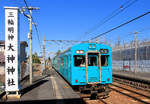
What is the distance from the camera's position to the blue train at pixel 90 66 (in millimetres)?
8625

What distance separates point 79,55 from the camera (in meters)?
8.84

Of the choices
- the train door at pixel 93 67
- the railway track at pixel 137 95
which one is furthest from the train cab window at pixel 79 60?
the railway track at pixel 137 95

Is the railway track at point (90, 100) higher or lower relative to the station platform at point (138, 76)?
lower

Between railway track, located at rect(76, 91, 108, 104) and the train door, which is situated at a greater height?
the train door

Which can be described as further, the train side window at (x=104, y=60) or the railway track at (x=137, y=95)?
the train side window at (x=104, y=60)

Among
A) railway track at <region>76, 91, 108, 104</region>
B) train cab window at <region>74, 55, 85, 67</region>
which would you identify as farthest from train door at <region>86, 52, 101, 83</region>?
railway track at <region>76, 91, 108, 104</region>

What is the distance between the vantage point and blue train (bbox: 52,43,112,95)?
8625 mm

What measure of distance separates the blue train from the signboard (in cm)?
282

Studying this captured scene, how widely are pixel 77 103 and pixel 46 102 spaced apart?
140cm

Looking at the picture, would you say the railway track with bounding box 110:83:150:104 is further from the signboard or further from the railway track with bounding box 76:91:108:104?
the signboard

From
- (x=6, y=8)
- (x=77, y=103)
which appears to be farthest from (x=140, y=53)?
(x=6, y=8)

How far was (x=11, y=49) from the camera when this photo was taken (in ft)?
26.5

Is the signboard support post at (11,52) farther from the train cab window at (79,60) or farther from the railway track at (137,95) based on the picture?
the railway track at (137,95)

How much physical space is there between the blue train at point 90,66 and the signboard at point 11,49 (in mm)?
2823
